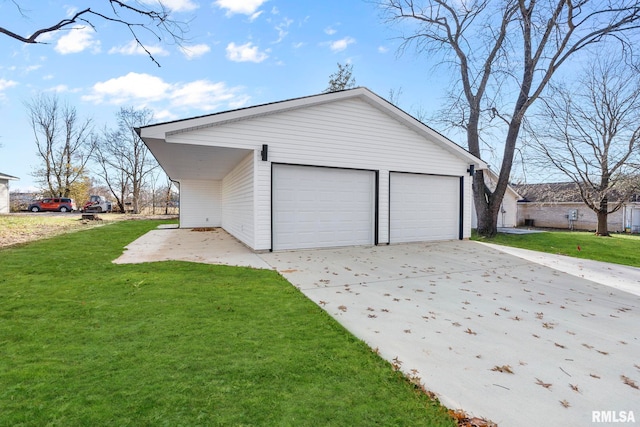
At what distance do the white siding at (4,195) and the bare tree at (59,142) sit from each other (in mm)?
5231

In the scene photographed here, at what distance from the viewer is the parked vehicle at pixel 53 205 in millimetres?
27562

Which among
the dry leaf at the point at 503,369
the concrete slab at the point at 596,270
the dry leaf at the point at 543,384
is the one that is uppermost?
the dry leaf at the point at 503,369

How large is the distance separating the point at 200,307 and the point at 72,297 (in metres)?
1.80

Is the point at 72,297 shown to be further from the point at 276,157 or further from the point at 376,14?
the point at 376,14

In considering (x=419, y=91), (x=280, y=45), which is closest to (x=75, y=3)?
(x=280, y=45)

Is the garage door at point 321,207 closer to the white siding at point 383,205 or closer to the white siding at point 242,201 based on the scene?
the white siding at point 383,205

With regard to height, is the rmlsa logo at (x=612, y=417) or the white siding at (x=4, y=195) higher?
the white siding at (x=4, y=195)

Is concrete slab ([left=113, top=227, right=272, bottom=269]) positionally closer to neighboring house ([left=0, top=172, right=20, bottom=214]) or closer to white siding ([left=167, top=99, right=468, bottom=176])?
white siding ([left=167, top=99, right=468, bottom=176])

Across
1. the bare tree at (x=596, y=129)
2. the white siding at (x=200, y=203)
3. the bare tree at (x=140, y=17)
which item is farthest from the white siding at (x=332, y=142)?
the white siding at (x=200, y=203)

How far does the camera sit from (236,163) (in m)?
10.2

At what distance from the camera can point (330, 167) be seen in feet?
28.4

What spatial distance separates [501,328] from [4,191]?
34.6 metres

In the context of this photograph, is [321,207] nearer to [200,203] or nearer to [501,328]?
[501,328]

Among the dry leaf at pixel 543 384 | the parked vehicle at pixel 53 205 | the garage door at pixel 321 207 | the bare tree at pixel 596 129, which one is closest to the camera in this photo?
the dry leaf at pixel 543 384
